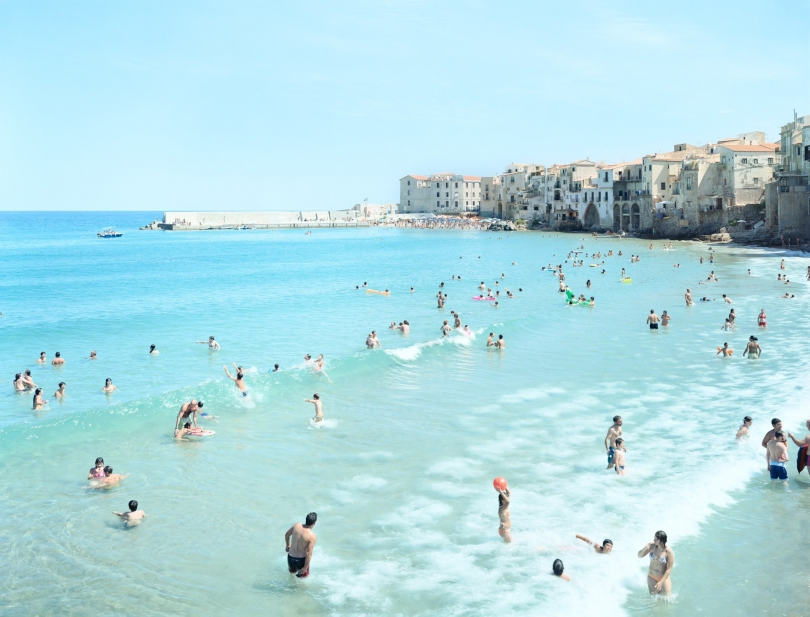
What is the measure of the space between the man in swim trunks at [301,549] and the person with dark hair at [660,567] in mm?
4406

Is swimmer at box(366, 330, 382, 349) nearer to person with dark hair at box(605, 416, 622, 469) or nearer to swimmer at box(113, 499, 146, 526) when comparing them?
person with dark hair at box(605, 416, 622, 469)

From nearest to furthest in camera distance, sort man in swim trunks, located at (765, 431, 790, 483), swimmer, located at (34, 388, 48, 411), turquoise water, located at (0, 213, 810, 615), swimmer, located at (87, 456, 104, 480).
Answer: turquoise water, located at (0, 213, 810, 615) < man in swim trunks, located at (765, 431, 790, 483) < swimmer, located at (87, 456, 104, 480) < swimmer, located at (34, 388, 48, 411)

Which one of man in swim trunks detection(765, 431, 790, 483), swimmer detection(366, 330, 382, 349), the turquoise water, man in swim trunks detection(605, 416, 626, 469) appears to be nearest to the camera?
the turquoise water

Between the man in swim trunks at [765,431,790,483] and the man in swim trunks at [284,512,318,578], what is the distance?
789cm

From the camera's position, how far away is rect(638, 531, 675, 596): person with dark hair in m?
8.80

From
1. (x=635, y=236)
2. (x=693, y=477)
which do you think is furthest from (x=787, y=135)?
(x=693, y=477)

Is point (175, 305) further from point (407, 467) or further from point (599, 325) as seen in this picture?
point (407, 467)

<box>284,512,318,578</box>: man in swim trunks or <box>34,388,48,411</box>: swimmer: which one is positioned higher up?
<box>34,388,48,411</box>: swimmer

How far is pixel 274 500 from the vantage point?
39.3 ft

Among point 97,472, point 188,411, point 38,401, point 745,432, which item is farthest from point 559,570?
point 38,401

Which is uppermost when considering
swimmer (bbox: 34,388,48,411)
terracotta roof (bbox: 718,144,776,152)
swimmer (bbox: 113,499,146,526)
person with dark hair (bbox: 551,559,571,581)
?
terracotta roof (bbox: 718,144,776,152)

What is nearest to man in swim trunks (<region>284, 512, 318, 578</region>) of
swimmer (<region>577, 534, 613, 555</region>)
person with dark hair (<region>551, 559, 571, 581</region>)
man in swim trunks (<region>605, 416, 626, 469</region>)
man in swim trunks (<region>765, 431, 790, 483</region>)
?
person with dark hair (<region>551, 559, 571, 581</region>)

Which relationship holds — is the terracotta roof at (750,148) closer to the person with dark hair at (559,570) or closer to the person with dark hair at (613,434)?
the person with dark hair at (613,434)

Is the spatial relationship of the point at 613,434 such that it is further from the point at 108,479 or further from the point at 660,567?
the point at 108,479
